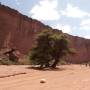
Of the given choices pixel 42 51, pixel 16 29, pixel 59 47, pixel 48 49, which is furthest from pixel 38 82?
pixel 16 29

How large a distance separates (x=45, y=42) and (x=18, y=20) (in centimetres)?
2980

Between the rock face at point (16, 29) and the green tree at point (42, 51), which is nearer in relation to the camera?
the green tree at point (42, 51)

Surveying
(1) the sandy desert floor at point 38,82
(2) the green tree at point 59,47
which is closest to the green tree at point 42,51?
(2) the green tree at point 59,47

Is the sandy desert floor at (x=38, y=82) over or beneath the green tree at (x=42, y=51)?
beneath

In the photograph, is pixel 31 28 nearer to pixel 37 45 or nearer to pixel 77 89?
pixel 37 45

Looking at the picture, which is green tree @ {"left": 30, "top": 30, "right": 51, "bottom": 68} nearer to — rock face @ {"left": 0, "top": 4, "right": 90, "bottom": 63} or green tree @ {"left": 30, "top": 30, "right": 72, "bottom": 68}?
green tree @ {"left": 30, "top": 30, "right": 72, "bottom": 68}

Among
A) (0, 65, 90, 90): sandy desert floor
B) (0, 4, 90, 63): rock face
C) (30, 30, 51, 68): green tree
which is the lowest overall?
(0, 65, 90, 90): sandy desert floor

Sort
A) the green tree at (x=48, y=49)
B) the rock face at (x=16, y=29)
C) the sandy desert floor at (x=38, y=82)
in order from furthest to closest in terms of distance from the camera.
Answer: the rock face at (x=16, y=29)
the green tree at (x=48, y=49)
the sandy desert floor at (x=38, y=82)

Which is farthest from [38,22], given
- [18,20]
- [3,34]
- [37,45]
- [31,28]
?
[37,45]

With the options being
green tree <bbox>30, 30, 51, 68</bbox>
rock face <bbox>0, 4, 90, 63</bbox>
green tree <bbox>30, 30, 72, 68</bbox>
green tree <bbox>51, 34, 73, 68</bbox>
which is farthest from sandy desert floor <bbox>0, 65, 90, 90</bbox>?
rock face <bbox>0, 4, 90, 63</bbox>

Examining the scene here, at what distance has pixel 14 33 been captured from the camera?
66688 mm

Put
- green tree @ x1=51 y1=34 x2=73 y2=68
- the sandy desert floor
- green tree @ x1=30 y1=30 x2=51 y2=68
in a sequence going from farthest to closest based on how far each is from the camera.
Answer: green tree @ x1=51 y1=34 x2=73 y2=68 → green tree @ x1=30 y1=30 x2=51 y2=68 → the sandy desert floor

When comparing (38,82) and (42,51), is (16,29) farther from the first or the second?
(38,82)

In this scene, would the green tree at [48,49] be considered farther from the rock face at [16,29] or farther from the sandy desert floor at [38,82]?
the rock face at [16,29]
